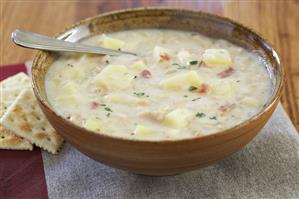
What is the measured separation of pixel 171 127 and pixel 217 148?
0.22 meters

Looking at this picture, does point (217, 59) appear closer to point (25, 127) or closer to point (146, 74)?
point (146, 74)

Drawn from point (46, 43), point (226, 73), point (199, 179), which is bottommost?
point (199, 179)

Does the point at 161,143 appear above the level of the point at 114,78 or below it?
above

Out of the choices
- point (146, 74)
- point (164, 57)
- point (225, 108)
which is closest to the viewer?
point (225, 108)

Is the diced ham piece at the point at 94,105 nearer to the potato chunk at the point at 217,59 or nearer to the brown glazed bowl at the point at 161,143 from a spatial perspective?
the brown glazed bowl at the point at 161,143

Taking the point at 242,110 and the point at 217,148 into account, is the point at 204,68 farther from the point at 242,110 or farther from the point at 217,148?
the point at 217,148

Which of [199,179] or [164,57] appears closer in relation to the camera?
[199,179]

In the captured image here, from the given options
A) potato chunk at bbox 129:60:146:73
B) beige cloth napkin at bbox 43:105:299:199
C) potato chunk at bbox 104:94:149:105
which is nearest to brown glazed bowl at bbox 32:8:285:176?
beige cloth napkin at bbox 43:105:299:199

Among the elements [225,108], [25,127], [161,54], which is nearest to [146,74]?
[161,54]

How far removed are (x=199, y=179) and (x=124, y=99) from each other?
0.45 metres

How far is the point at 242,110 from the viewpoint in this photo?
213 centimetres

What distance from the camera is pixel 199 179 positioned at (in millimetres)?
2191

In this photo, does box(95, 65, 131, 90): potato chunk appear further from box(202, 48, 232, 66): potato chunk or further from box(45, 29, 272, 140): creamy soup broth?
box(202, 48, 232, 66): potato chunk

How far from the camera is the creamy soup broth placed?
205 cm
